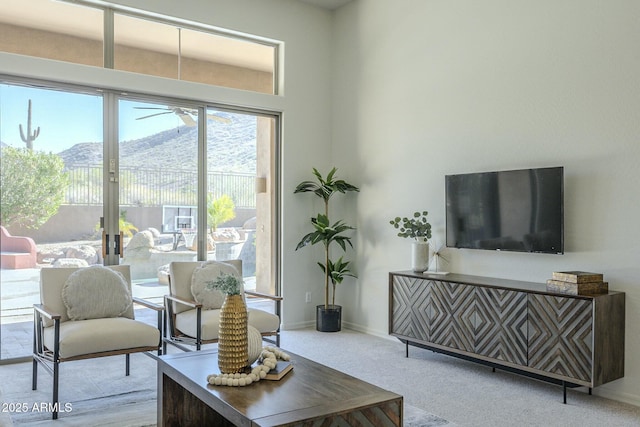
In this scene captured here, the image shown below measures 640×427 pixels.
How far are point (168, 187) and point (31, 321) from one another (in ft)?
5.57

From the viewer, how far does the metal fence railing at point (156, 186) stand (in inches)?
191

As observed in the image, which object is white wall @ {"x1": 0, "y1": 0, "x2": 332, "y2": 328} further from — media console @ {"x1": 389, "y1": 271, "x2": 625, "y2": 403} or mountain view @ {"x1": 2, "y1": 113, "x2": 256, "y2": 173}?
media console @ {"x1": 389, "y1": 271, "x2": 625, "y2": 403}

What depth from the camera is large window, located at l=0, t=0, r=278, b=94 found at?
459cm

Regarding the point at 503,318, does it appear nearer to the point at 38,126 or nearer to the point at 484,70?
the point at 484,70

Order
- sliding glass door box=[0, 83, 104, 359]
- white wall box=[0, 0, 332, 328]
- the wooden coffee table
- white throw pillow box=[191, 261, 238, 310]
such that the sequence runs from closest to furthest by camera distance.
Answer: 1. the wooden coffee table
2. white throw pillow box=[191, 261, 238, 310]
3. sliding glass door box=[0, 83, 104, 359]
4. white wall box=[0, 0, 332, 328]

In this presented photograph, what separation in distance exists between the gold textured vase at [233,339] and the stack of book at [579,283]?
226 centimetres

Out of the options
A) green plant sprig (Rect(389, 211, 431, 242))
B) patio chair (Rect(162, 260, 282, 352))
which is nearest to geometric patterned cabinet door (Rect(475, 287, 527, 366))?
green plant sprig (Rect(389, 211, 431, 242))

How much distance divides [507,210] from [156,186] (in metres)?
3.26

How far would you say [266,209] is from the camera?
6074 mm

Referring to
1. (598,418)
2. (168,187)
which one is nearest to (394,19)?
(168,187)

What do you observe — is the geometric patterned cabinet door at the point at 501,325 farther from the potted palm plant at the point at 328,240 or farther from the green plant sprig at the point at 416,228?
the potted palm plant at the point at 328,240

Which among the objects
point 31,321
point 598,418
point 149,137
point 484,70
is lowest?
point 598,418

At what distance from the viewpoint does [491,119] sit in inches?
183

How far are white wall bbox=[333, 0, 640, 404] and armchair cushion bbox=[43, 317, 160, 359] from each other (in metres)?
2.76
